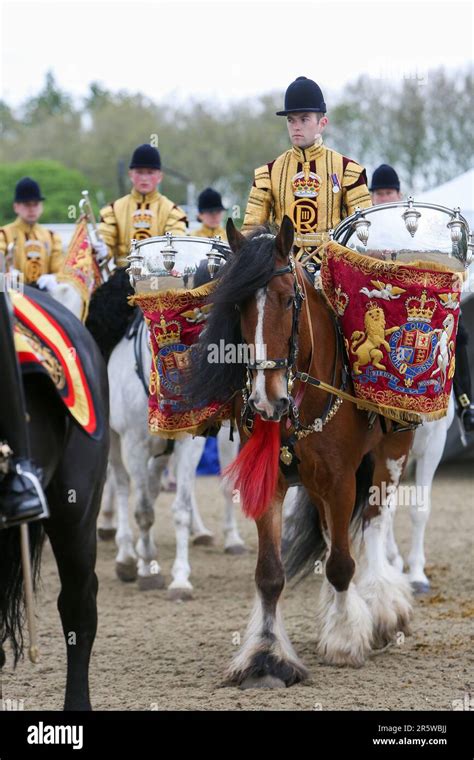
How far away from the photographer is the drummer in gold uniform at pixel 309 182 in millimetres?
6561

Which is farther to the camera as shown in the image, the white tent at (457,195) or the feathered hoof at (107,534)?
the white tent at (457,195)

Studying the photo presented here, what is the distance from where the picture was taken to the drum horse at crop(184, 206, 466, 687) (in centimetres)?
530

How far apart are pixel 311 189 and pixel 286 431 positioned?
1.51 m

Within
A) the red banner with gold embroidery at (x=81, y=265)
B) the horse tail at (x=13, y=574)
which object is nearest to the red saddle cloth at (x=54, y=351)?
the horse tail at (x=13, y=574)

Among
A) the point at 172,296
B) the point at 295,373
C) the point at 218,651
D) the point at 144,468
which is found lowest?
the point at 218,651

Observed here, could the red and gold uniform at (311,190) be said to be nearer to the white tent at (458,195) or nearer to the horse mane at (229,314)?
the horse mane at (229,314)

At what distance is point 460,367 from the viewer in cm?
861

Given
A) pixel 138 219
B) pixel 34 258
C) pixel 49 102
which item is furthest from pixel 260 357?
pixel 49 102

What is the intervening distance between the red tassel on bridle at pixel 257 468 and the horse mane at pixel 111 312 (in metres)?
3.43

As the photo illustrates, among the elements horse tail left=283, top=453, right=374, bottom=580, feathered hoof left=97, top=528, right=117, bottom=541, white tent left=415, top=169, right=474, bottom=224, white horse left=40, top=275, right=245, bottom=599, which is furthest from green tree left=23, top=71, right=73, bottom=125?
horse tail left=283, top=453, right=374, bottom=580

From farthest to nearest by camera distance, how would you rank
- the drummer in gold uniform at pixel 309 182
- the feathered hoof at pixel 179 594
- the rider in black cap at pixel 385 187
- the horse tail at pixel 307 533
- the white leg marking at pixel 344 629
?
the rider in black cap at pixel 385 187, the feathered hoof at pixel 179 594, the horse tail at pixel 307 533, the drummer in gold uniform at pixel 309 182, the white leg marking at pixel 344 629

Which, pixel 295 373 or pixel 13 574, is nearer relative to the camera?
pixel 13 574

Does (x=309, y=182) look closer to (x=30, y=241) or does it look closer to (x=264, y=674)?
(x=264, y=674)

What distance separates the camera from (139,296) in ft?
20.6
